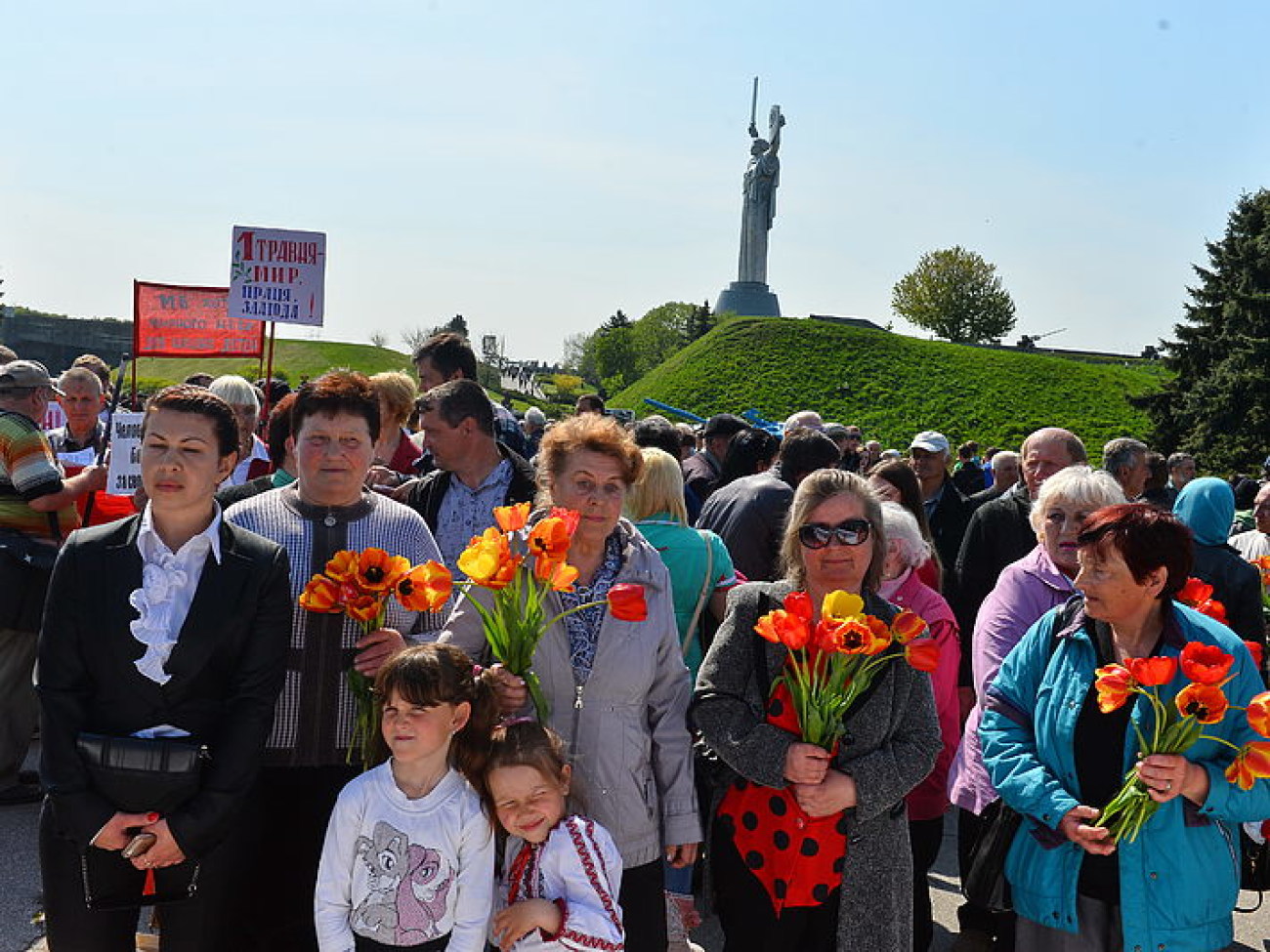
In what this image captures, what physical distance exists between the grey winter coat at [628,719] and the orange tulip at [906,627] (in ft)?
2.33

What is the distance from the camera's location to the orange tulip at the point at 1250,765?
3.28m

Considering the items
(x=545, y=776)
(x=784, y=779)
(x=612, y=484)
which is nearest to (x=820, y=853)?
(x=784, y=779)

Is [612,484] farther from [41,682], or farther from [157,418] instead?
[41,682]

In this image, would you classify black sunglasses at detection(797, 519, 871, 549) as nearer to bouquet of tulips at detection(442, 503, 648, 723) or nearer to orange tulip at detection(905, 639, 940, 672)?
orange tulip at detection(905, 639, 940, 672)

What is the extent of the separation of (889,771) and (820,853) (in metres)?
0.34

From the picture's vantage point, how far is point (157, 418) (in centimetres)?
327

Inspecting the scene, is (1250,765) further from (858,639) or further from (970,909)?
(970,909)

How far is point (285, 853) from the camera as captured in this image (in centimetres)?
355

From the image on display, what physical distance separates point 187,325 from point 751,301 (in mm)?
61444

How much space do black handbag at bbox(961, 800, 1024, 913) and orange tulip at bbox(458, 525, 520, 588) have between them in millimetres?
1842

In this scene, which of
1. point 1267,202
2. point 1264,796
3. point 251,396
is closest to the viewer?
point 1264,796

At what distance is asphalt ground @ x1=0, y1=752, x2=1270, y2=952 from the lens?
464cm

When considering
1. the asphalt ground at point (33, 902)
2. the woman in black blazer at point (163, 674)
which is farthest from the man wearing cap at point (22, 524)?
the woman in black blazer at point (163, 674)

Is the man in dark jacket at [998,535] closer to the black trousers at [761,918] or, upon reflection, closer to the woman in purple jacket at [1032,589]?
the woman in purple jacket at [1032,589]
